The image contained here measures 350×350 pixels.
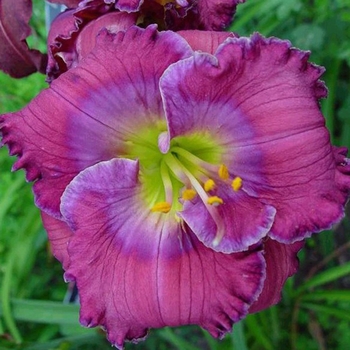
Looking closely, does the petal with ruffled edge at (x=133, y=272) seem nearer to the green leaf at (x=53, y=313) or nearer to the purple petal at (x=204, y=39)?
the purple petal at (x=204, y=39)

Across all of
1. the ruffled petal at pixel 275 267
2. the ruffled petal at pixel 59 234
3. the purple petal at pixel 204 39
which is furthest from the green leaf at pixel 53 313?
the purple petal at pixel 204 39

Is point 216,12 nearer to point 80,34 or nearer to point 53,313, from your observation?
point 80,34

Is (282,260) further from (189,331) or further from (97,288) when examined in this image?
(189,331)

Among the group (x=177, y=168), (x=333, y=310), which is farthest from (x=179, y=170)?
(x=333, y=310)

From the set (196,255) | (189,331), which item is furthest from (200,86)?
(189,331)

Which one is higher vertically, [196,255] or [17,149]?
[17,149]

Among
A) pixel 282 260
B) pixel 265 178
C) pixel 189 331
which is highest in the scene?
pixel 265 178
